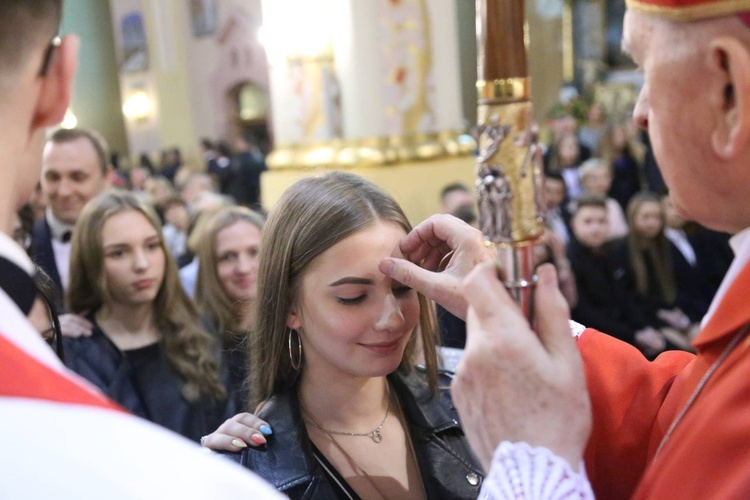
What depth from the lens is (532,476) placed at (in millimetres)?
995

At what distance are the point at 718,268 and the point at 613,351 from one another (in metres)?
4.05

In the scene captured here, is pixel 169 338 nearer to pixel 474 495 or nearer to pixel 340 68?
pixel 474 495

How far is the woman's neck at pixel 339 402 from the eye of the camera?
1.81m

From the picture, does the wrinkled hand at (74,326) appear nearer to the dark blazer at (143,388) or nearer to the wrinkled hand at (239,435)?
the dark blazer at (143,388)

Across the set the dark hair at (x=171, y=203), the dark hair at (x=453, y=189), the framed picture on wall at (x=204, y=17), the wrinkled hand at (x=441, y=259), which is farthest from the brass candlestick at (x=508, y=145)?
the framed picture on wall at (x=204, y=17)

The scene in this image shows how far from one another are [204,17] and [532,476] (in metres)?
18.3

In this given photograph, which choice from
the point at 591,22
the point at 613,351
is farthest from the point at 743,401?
the point at 591,22

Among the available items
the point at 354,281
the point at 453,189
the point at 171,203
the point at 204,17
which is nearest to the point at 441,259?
the point at 354,281

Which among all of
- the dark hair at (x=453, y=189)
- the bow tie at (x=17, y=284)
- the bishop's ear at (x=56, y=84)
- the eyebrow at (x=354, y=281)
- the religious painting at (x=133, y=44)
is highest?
the religious painting at (x=133, y=44)

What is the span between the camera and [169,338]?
120 inches

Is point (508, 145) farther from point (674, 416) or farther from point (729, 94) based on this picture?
point (674, 416)

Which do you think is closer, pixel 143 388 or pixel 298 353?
pixel 298 353

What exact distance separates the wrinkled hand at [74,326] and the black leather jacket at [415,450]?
4.54 feet

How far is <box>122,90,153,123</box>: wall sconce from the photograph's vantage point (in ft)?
56.7
